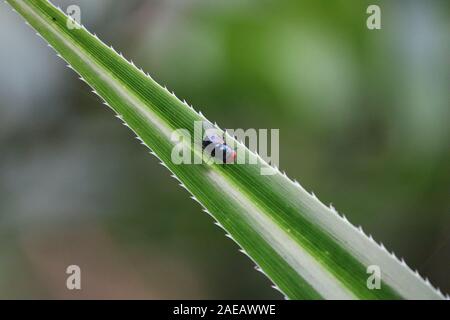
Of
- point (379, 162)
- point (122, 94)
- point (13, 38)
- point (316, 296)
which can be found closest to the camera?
point (316, 296)

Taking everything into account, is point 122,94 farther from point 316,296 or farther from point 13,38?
point 13,38
